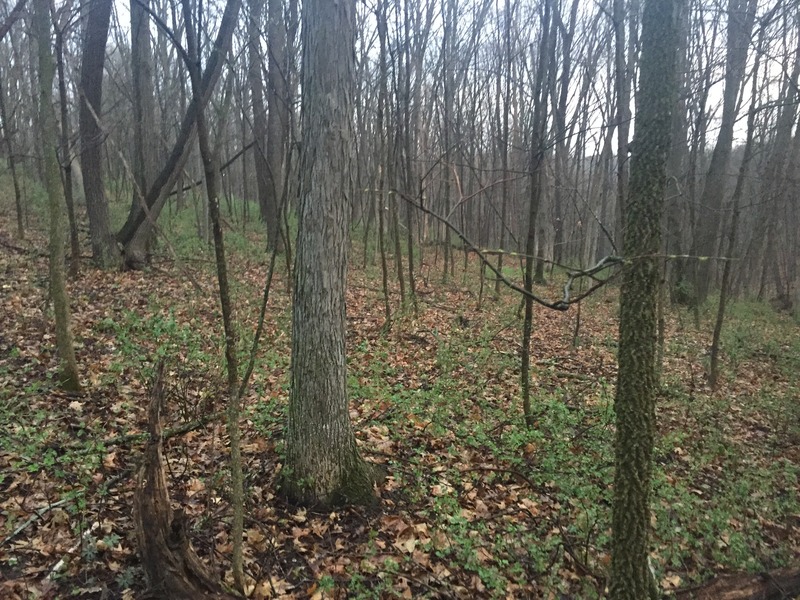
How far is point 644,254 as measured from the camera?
2.64 meters

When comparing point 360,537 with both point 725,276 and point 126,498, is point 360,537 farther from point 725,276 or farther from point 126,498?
point 725,276

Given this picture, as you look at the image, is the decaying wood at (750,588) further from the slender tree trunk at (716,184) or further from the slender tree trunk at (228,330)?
the slender tree trunk at (716,184)

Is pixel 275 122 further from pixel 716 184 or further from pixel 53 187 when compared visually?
pixel 716 184

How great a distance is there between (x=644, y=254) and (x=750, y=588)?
3.07 m

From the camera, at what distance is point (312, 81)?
12.4ft

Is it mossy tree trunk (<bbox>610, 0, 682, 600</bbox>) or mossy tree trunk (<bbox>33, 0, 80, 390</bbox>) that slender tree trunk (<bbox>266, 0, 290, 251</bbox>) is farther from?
mossy tree trunk (<bbox>610, 0, 682, 600</bbox>)

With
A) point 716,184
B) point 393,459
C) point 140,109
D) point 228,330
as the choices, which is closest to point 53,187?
point 228,330

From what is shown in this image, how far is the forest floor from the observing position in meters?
3.70

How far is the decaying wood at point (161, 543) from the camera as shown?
2.97m

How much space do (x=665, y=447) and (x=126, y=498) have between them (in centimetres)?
580

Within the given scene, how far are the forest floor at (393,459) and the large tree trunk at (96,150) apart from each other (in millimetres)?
806

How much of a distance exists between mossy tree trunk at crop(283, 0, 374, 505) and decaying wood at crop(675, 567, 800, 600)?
8.61ft

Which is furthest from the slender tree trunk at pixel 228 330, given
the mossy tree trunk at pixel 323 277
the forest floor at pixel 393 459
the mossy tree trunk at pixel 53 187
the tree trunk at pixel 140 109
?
the tree trunk at pixel 140 109

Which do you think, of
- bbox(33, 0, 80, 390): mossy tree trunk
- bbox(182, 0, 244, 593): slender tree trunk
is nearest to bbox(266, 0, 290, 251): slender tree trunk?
bbox(33, 0, 80, 390): mossy tree trunk
